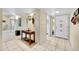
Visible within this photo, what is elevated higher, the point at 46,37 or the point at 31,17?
the point at 31,17

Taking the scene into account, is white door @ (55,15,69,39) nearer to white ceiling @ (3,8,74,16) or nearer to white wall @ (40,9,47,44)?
white ceiling @ (3,8,74,16)

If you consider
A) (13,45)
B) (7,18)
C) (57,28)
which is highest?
(7,18)

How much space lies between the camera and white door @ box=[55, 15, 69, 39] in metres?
2.04

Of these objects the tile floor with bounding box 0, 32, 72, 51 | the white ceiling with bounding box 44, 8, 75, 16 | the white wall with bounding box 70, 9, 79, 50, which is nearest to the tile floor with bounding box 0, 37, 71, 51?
the tile floor with bounding box 0, 32, 72, 51

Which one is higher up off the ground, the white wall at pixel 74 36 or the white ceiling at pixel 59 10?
the white ceiling at pixel 59 10

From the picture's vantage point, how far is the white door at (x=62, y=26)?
2.04 m

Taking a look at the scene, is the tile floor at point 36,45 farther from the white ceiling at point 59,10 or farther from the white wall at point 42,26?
the white ceiling at point 59,10

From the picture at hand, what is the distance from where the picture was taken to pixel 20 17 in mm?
2059

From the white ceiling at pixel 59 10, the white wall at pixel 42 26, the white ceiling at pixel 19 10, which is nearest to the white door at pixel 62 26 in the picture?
the white ceiling at pixel 59 10

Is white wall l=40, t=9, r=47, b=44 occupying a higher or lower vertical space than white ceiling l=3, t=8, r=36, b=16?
lower

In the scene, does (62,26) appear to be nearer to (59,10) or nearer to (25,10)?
(59,10)
